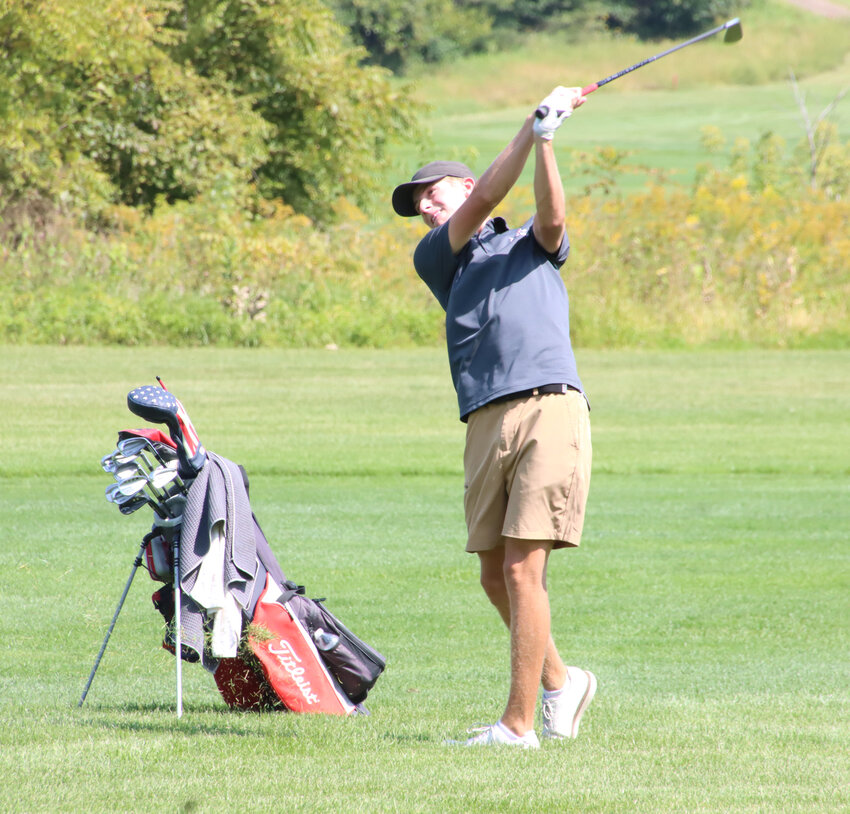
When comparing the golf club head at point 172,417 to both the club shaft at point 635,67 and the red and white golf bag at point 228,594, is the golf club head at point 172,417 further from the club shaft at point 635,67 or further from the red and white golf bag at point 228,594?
the club shaft at point 635,67

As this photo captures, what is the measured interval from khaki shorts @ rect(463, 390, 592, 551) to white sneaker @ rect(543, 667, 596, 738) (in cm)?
48

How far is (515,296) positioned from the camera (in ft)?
14.8

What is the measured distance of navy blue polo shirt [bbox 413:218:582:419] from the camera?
177 inches

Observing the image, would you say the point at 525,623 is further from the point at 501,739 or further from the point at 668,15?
the point at 668,15

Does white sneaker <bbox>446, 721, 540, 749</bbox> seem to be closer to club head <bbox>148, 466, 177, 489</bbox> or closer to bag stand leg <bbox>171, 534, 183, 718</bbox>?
Result: bag stand leg <bbox>171, 534, 183, 718</bbox>

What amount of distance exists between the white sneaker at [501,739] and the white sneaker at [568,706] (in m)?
0.22

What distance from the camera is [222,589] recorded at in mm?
4895

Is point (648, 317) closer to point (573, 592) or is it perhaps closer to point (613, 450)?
point (613, 450)

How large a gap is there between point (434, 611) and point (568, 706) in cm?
289

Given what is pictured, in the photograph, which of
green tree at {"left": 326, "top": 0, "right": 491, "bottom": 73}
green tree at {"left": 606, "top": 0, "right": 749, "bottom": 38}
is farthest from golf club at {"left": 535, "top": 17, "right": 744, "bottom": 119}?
green tree at {"left": 326, "top": 0, "right": 491, "bottom": 73}

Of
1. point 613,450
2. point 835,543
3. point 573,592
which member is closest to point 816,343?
point 613,450

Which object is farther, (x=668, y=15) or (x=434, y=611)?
(x=668, y=15)

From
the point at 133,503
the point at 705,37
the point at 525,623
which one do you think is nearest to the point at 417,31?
the point at 705,37

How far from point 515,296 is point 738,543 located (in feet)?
18.6
